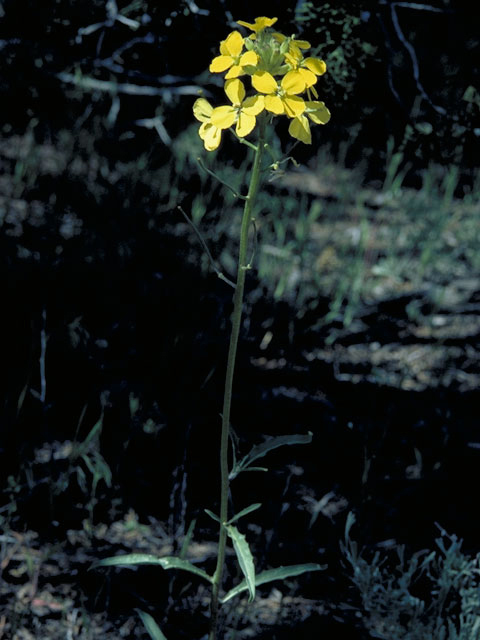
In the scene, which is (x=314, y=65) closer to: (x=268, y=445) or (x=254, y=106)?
(x=254, y=106)

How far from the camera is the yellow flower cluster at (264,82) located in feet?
3.85

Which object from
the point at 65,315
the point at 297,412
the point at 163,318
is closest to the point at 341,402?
the point at 297,412

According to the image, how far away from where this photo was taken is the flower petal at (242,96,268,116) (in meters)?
1.16

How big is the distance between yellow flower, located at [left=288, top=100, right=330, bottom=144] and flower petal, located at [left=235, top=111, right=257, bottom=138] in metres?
0.07

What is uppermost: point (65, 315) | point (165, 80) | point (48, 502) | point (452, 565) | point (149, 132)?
point (165, 80)

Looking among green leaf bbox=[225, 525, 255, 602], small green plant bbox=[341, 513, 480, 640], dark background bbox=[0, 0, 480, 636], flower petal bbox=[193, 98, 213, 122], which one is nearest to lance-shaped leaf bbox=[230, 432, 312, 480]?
green leaf bbox=[225, 525, 255, 602]

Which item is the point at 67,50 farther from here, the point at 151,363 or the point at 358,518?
the point at 358,518

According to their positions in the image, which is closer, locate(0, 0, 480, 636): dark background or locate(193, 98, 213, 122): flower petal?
locate(193, 98, 213, 122): flower petal

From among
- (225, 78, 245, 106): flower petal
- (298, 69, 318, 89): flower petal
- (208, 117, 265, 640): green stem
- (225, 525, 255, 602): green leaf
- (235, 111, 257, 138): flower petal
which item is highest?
(298, 69, 318, 89): flower petal

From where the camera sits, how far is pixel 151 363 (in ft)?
8.41

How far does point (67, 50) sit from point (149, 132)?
5.20 ft

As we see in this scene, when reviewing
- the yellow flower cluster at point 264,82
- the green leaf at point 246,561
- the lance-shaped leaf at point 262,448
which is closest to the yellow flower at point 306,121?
the yellow flower cluster at point 264,82

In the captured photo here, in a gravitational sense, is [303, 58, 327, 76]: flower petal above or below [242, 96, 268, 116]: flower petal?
above

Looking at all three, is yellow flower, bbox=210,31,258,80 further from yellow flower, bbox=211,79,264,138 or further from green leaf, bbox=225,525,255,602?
green leaf, bbox=225,525,255,602
